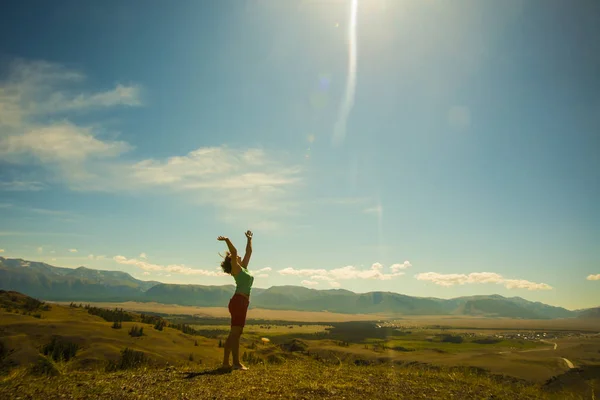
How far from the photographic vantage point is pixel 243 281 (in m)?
9.86

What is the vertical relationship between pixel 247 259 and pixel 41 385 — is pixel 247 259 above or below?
above

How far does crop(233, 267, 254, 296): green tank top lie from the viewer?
9773 mm

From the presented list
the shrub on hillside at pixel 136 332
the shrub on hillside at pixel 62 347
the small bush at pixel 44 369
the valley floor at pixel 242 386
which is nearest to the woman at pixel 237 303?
the valley floor at pixel 242 386

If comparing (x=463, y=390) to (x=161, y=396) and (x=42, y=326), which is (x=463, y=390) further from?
(x=42, y=326)

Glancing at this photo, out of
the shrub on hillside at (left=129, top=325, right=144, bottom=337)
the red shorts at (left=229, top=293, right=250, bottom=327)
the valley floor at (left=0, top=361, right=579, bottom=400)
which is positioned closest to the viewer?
the valley floor at (left=0, top=361, right=579, bottom=400)

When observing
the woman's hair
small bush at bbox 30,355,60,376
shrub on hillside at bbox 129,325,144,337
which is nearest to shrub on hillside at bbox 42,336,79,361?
shrub on hillside at bbox 129,325,144,337

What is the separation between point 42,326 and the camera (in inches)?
891

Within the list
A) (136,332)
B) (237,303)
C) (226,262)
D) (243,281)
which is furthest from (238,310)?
(136,332)

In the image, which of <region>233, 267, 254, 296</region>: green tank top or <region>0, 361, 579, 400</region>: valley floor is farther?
<region>233, 267, 254, 296</region>: green tank top

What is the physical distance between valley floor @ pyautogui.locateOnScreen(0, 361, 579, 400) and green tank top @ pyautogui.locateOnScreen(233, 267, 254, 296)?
216 cm

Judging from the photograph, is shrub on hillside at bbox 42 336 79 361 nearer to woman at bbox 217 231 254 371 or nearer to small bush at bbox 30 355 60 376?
small bush at bbox 30 355 60 376

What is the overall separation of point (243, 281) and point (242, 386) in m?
3.07

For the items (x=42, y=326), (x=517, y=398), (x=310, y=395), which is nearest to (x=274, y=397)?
(x=310, y=395)

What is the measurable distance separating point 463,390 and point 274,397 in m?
4.85
